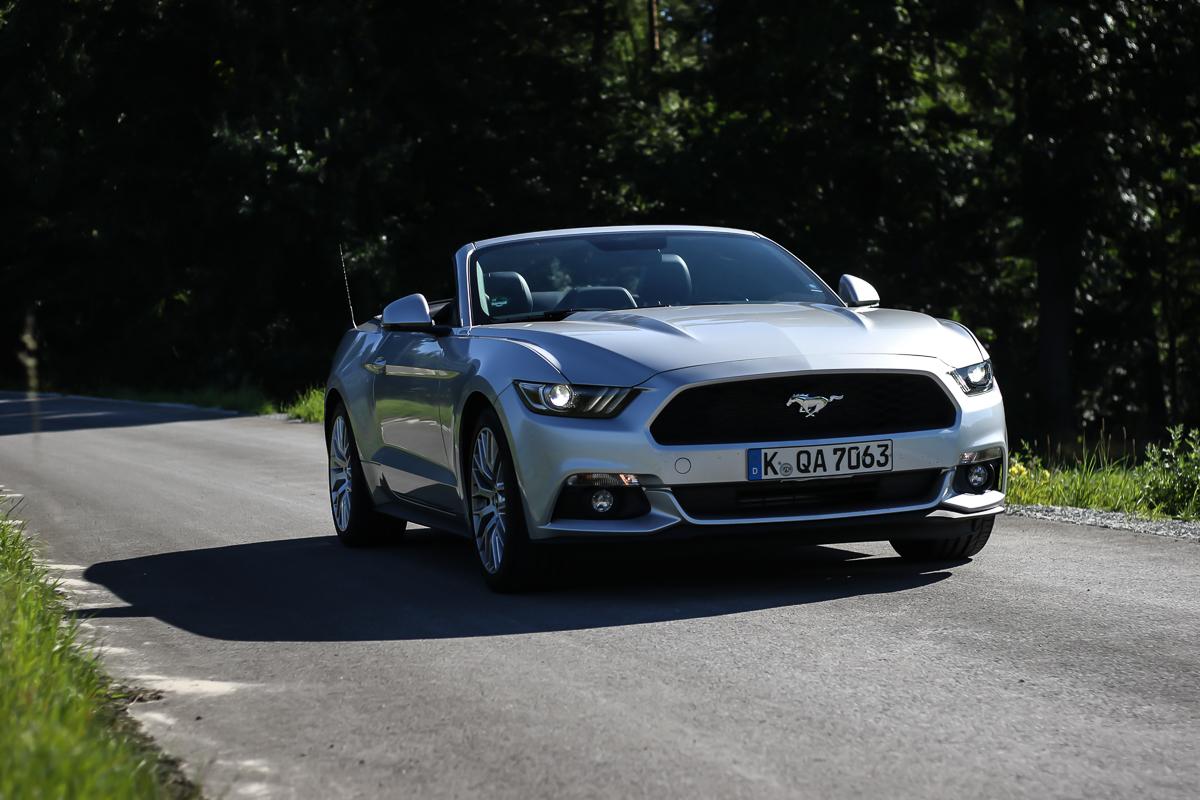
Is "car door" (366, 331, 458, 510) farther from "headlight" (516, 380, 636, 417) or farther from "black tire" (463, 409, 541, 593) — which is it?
"headlight" (516, 380, 636, 417)

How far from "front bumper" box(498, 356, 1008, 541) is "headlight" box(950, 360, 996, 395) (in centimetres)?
19

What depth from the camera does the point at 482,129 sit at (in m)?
37.8

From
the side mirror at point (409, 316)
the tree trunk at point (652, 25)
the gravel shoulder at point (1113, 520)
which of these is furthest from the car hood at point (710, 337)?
the tree trunk at point (652, 25)

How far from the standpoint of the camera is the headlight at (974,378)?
725cm

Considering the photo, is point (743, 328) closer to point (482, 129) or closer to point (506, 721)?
point (506, 721)

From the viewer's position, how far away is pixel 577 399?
686cm

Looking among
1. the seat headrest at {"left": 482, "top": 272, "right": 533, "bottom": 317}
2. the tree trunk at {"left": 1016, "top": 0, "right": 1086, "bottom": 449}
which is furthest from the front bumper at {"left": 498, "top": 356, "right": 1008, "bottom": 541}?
the tree trunk at {"left": 1016, "top": 0, "right": 1086, "bottom": 449}

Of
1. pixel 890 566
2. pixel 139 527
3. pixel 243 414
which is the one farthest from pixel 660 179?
pixel 890 566

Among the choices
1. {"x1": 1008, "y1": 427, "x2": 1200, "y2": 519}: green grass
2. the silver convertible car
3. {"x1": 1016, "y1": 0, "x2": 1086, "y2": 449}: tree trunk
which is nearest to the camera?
the silver convertible car

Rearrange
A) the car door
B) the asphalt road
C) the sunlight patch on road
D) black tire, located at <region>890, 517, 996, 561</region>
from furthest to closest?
the car door < black tire, located at <region>890, 517, 996, 561</region> < the sunlight patch on road < the asphalt road

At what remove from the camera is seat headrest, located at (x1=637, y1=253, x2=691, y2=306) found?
323 inches

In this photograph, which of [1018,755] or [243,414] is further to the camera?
[243,414]

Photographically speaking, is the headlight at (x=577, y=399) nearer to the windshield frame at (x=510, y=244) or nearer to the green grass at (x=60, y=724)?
the windshield frame at (x=510, y=244)

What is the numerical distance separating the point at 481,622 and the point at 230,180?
2874 centimetres
